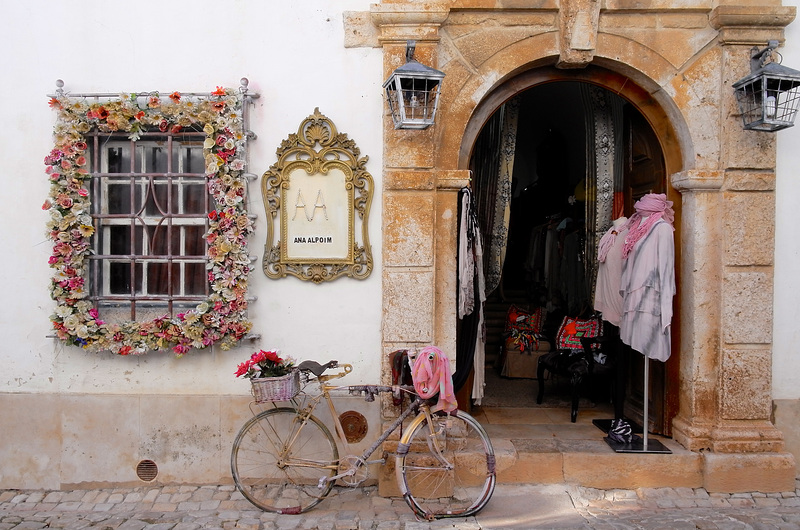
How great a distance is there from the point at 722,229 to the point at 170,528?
15.4 feet

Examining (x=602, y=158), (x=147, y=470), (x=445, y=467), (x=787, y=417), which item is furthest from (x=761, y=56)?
(x=147, y=470)

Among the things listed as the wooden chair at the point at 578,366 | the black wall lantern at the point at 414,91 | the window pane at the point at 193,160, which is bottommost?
the wooden chair at the point at 578,366

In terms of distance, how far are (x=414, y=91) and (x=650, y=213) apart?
2167 mm

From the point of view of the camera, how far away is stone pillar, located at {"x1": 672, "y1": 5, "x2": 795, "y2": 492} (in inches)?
204

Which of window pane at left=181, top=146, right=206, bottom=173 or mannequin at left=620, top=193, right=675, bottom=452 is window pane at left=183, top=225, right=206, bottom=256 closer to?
window pane at left=181, top=146, right=206, bottom=173

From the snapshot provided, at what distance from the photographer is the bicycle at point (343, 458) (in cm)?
475

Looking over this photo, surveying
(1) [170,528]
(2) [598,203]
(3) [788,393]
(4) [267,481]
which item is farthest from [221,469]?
(3) [788,393]

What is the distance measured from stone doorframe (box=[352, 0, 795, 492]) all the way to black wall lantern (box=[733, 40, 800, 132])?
0.31 feet

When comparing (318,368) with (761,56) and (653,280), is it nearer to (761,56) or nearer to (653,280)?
(653,280)

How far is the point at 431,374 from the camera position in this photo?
460 centimetres

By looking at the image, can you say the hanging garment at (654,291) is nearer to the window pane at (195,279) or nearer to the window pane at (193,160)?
the window pane at (195,279)

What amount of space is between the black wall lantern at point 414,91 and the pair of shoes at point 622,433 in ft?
9.77

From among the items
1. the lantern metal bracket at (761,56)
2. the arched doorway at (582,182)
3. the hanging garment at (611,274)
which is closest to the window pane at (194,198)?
the arched doorway at (582,182)

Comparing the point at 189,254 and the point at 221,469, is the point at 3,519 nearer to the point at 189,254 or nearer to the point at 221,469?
the point at 221,469
